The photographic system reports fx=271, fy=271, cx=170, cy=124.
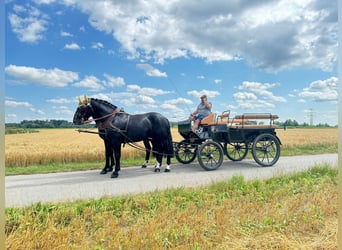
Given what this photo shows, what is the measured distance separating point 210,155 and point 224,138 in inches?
34.7

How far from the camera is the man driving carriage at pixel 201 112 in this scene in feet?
23.6

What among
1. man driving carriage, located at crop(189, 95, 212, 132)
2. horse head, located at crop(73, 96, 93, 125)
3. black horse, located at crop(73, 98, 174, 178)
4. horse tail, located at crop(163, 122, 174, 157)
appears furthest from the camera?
man driving carriage, located at crop(189, 95, 212, 132)

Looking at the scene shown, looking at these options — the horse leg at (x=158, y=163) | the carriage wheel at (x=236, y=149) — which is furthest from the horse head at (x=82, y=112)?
the carriage wheel at (x=236, y=149)

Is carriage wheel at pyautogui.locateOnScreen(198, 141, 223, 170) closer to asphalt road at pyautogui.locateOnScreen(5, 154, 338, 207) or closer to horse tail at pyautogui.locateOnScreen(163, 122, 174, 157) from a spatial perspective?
asphalt road at pyautogui.locateOnScreen(5, 154, 338, 207)

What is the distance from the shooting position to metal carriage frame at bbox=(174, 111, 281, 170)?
7.01 meters

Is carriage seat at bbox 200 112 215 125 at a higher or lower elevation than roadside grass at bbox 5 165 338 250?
higher

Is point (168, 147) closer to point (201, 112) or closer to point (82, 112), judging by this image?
point (201, 112)

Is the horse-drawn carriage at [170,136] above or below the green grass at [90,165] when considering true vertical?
above

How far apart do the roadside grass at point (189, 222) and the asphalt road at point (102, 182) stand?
81cm

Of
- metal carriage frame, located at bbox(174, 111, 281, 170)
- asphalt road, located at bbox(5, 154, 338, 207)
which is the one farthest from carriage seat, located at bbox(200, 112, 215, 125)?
asphalt road, located at bbox(5, 154, 338, 207)

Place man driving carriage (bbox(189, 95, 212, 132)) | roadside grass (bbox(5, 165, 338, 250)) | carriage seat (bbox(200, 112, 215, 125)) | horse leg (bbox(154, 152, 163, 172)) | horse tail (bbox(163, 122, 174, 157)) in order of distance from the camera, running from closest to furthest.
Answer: roadside grass (bbox(5, 165, 338, 250)) → horse leg (bbox(154, 152, 163, 172)) → horse tail (bbox(163, 122, 174, 157)) → carriage seat (bbox(200, 112, 215, 125)) → man driving carriage (bbox(189, 95, 212, 132))

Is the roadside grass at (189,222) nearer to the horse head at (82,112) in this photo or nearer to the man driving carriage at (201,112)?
the horse head at (82,112)

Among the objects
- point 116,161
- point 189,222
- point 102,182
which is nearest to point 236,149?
point 116,161

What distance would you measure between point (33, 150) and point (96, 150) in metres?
2.11
